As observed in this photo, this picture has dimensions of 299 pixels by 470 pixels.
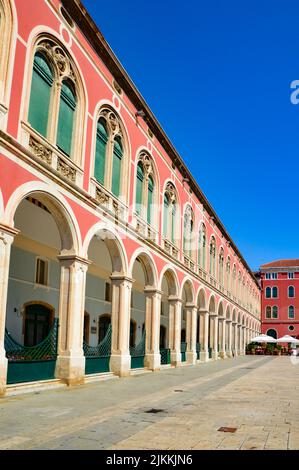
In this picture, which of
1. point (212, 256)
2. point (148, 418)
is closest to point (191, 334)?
point (212, 256)

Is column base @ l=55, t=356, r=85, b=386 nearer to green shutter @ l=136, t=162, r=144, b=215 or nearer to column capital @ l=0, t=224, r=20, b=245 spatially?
column capital @ l=0, t=224, r=20, b=245

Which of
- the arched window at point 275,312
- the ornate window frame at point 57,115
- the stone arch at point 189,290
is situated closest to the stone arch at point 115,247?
the ornate window frame at point 57,115

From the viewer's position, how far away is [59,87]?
44.1ft

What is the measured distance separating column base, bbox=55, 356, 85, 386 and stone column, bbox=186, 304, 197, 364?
14372 mm

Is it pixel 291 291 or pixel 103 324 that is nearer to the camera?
pixel 103 324

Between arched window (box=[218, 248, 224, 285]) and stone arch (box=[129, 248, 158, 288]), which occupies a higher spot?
arched window (box=[218, 248, 224, 285])

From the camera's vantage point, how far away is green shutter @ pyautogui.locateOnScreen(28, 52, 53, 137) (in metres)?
12.3

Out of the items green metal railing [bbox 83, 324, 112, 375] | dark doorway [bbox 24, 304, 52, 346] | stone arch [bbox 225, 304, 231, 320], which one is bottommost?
green metal railing [bbox 83, 324, 112, 375]

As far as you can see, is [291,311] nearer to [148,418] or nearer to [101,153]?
[101,153]

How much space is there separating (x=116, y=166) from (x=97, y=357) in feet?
22.3

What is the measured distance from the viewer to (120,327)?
16.8m

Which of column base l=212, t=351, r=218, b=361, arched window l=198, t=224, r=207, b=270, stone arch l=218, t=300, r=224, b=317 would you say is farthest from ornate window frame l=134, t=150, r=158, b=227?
stone arch l=218, t=300, r=224, b=317
